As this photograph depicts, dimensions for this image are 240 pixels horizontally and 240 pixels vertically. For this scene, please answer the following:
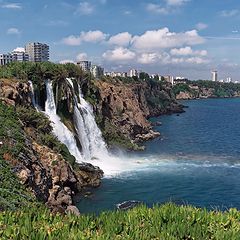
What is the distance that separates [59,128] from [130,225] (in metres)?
34.2

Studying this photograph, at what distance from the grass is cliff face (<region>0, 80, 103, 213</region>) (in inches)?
455

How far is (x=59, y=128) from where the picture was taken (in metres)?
41.9

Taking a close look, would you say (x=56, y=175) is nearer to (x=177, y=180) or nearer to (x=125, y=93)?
(x=177, y=180)

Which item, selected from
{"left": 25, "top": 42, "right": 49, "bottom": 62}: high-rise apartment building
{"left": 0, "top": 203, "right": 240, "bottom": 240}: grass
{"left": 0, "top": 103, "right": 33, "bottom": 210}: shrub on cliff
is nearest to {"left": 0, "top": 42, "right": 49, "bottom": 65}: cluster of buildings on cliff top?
{"left": 25, "top": 42, "right": 49, "bottom": 62}: high-rise apartment building

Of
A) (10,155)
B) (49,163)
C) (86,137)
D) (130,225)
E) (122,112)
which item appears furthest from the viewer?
(122,112)

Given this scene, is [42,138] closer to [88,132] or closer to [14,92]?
[14,92]

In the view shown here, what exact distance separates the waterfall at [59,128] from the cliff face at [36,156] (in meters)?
3.54

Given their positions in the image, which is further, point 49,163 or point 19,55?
point 19,55

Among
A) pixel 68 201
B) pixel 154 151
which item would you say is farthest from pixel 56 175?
pixel 154 151

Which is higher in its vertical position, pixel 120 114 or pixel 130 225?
pixel 130 225

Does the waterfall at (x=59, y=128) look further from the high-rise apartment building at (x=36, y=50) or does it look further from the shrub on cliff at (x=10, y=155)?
the high-rise apartment building at (x=36, y=50)

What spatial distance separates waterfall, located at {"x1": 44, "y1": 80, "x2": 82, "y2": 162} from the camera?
41406 mm

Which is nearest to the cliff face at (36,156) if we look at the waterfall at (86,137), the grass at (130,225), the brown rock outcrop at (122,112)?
the waterfall at (86,137)

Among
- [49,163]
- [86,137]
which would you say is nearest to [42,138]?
[49,163]
